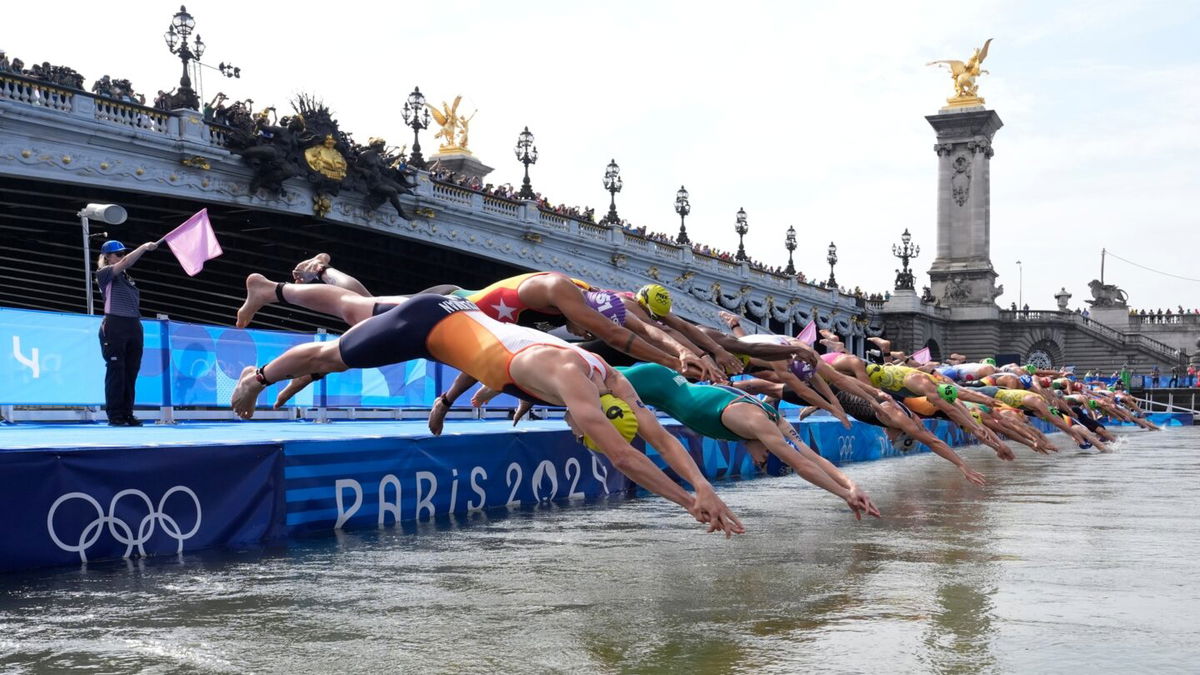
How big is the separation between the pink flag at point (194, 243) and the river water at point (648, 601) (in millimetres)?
6363

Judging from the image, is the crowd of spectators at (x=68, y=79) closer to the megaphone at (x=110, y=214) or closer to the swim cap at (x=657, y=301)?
the megaphone at (x=110, y=214)

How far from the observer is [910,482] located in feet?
55.0

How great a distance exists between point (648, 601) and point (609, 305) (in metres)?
3.70

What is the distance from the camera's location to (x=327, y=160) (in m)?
43.4

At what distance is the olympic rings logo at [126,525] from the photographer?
8.30 metres

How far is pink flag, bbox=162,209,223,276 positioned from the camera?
50.5 ft

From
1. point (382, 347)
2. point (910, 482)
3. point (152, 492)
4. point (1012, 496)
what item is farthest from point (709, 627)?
point (910, 482)

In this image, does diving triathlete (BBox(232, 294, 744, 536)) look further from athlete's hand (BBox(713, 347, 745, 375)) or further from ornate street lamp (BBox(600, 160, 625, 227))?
ornate street lamp (BBox(600, 160, 625, 227))

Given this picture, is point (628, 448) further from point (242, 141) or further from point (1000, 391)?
point (242, 141)

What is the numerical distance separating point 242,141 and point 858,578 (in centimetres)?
3604

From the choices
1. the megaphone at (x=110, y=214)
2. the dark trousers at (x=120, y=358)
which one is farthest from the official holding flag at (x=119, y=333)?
the megaphone at (x=110, y=214)

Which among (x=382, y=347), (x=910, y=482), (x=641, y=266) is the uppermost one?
(x=641, y=266)

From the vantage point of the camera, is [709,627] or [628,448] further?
[628,448]

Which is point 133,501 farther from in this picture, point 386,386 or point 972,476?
point 386,386
